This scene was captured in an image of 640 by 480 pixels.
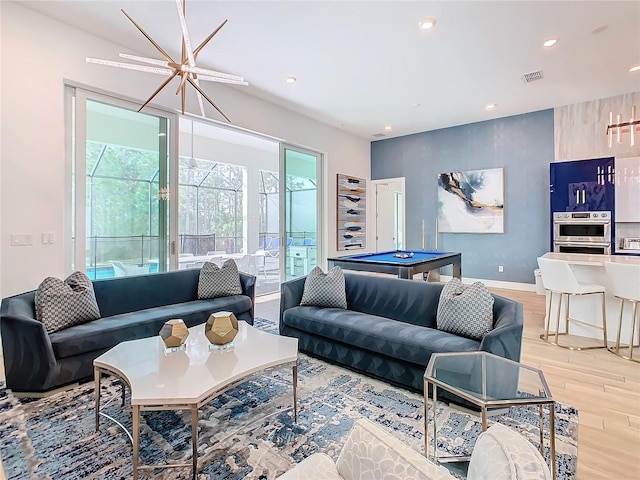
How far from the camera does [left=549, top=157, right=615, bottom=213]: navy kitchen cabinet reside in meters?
5.07

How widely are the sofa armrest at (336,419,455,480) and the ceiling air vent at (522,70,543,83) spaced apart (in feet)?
17.1

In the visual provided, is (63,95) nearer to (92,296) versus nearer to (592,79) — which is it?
(92,296)

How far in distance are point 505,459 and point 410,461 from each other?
0.22m

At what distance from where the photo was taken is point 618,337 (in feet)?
10.7

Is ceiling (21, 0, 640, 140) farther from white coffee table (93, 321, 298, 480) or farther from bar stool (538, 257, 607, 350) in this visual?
white coffee table (93, 321, 298, 480)

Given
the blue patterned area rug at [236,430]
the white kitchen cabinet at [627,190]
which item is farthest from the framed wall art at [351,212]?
the blue patterned area rug at [236,430]

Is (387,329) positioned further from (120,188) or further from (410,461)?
(120,188)

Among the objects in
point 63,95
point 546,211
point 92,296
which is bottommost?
point 92,296

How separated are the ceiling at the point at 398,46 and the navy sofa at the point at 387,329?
8.47 feet

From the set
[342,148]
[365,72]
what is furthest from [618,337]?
[342,148]

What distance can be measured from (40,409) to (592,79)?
702 centimetres

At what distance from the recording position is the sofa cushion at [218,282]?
3865mm

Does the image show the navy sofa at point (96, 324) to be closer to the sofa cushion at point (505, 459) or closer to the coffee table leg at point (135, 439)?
the coffee table leg at point (135, 439)

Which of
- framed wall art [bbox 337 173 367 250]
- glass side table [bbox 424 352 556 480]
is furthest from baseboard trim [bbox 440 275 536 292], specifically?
glass side table [bbox 424 352 556 480]
